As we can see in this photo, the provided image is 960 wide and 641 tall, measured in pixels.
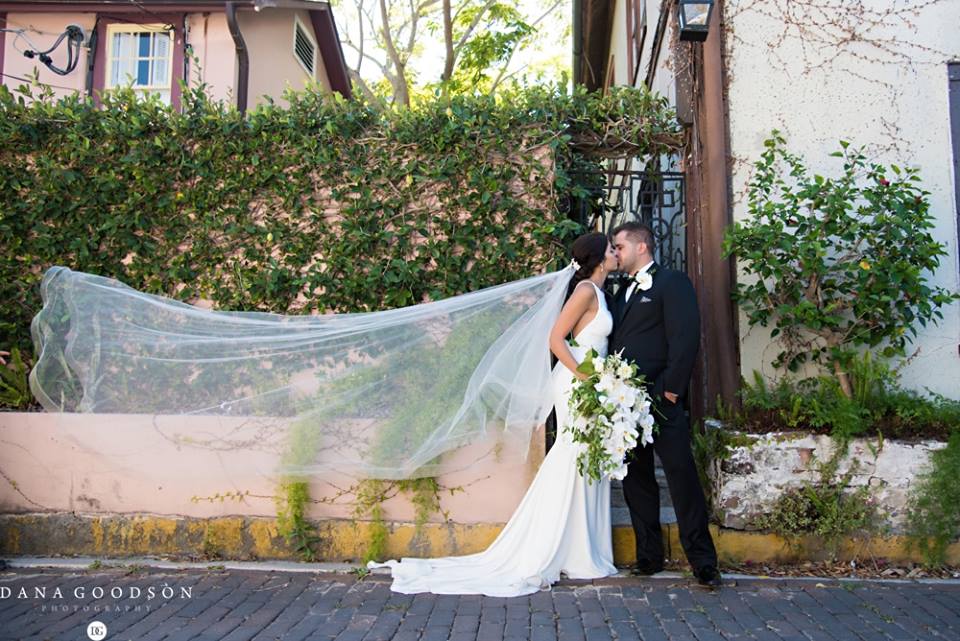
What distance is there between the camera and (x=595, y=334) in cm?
445

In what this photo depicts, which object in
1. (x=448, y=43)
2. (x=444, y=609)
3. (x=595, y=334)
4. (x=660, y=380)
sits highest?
(x=448, y=43)

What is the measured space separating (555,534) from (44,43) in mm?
12207

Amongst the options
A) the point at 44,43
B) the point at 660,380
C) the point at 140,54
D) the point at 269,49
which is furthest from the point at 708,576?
the point at 44,43

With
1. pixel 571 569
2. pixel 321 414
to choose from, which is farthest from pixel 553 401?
pixel 321 414

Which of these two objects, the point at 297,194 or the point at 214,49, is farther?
the point at 214,49

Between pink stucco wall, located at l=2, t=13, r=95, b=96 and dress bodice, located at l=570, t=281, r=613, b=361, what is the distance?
11.0m

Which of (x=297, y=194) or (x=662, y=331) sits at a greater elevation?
(x=297, y=194)

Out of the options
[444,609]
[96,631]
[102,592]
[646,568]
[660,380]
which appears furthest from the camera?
[646,568]

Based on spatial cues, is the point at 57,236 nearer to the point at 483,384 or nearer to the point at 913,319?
the point at 483,384

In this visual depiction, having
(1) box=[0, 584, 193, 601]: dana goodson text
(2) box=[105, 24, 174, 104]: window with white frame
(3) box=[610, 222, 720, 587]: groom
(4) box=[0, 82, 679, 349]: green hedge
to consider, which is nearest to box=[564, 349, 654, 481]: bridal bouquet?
(3) box=[610, 222, 720, 587]: groom

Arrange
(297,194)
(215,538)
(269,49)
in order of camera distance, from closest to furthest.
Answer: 1. (215,538)
2. (297,194)
3. (269,49)

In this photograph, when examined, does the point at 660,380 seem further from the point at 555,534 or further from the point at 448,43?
the point at 448,43

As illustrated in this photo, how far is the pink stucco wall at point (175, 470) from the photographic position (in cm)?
455

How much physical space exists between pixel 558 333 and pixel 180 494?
2.67 metres
